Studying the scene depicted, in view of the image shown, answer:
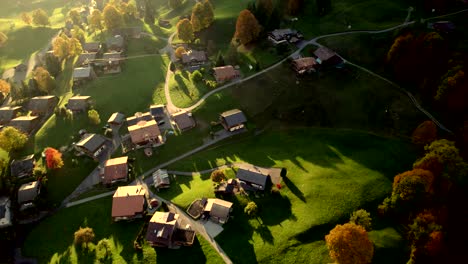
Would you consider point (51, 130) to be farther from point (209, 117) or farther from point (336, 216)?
point (336, 216)

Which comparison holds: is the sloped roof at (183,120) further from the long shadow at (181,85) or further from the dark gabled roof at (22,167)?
the dark gabled roof at (22,167)

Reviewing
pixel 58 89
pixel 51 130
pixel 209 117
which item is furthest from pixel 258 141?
pixel 58 89

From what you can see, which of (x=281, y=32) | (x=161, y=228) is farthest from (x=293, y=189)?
(x=281, y=32)

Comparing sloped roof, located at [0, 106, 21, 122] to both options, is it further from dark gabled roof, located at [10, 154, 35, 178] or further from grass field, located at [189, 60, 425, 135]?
grass field, located at [189, 60, 425, 135]

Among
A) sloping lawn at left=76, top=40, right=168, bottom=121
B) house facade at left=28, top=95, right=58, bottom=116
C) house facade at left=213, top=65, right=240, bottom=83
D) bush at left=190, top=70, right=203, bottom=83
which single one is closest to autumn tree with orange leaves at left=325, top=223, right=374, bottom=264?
house facade at left=213, top=65, right=240, bottom=83

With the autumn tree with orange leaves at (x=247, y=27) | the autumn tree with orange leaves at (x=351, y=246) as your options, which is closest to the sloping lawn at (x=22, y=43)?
the autumn tree with orange leaves at (x=247, y=27)
